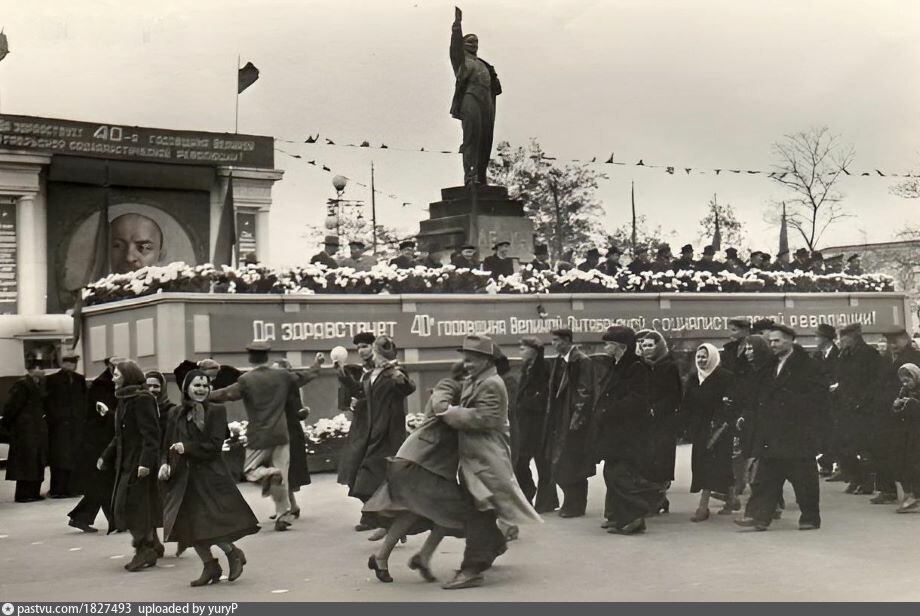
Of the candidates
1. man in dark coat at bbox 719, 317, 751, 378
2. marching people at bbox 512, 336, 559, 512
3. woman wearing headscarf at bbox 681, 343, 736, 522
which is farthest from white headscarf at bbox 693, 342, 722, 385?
marching people at bbox 512, 336, 559, 512

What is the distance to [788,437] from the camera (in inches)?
424

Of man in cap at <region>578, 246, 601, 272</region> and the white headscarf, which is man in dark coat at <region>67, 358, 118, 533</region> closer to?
the white headscarf

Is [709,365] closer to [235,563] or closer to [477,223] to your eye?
[235,563]

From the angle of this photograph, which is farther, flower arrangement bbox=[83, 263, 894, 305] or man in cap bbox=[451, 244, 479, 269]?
man in cap bbox=[451, 244, 479, 269]

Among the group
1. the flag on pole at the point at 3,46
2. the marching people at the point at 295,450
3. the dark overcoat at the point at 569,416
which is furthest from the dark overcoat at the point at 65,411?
the dark overcoat at the point at 569,416

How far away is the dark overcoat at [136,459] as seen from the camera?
9742 millimetres

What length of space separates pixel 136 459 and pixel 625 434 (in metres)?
4.00

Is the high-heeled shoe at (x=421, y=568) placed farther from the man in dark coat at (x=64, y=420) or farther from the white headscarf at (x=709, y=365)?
the man in dark coat at (x=64, y=420)

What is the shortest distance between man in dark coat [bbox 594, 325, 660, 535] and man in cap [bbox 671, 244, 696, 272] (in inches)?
371

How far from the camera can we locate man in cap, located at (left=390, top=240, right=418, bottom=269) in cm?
1805

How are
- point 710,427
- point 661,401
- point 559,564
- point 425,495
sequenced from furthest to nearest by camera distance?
point 710,427 → point 661,401 → point 559,564 → point 425,495

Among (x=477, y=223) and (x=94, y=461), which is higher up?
(x=477, y=223)

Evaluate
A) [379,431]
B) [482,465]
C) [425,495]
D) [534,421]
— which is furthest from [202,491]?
[534,421]

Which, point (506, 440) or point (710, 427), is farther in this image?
point (710, 427)
